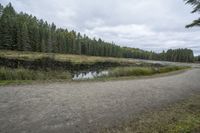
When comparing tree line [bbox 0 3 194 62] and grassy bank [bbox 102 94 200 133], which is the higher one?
tree line [bbox 0 3 194 62]

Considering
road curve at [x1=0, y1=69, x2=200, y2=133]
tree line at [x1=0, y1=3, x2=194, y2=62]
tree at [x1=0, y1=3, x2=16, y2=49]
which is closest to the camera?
road curve at [x1=0, y1=69, x2=200, y2=133]

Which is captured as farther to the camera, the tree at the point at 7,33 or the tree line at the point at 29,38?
the tree line at the point at 29,38

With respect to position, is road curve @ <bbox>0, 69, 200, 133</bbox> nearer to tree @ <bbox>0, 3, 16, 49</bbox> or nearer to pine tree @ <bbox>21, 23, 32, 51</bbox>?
tree @ <bbox>0, 3, 16, 49</bbox>

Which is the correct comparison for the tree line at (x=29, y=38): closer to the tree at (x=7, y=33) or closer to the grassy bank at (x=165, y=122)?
the tree at (x=7, y=33)

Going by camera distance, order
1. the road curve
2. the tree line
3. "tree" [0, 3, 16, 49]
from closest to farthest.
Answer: the road curve < "tree" [0, 3, 16, 49] < the tree line

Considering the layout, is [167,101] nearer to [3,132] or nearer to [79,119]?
[79,119]

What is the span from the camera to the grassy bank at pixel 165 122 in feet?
14.2

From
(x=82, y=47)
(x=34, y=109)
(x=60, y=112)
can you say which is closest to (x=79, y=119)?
(x=60, y=112)

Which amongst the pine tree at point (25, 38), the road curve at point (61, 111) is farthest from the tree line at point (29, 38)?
the road curve at point (61, 111)

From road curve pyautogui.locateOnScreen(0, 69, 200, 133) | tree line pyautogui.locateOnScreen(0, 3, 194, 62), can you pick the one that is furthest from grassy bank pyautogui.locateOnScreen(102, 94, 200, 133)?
tree line pyautogui.locateOnScreen(0, 3, 194, 62)

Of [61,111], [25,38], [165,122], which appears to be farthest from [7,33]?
[165,122]

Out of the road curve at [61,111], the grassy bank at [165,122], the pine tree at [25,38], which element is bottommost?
the grassy bank at [165,122]

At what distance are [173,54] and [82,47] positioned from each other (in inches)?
2328

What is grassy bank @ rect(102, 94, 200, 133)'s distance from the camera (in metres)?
4.34
